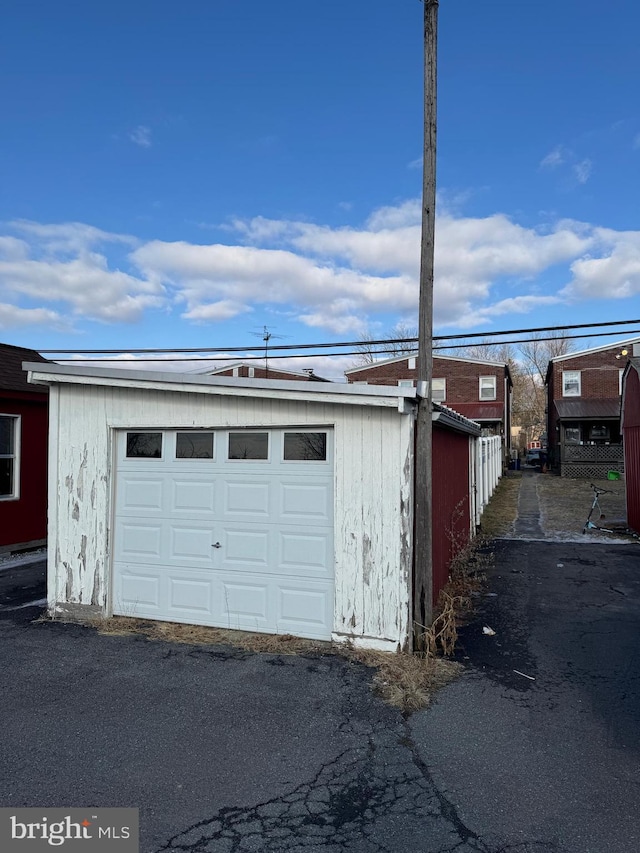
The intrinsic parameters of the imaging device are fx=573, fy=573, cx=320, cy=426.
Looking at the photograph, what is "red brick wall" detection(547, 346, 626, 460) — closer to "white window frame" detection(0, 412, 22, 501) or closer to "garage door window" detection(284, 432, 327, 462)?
"white window frame" detection(0, 412, 22, 501)

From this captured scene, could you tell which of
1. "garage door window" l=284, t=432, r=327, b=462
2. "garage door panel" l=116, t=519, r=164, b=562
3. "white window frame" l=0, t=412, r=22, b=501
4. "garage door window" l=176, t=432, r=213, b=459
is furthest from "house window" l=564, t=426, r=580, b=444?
"garage door panel" l=116, t=519, r=164, b=562

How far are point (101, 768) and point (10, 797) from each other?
506mm

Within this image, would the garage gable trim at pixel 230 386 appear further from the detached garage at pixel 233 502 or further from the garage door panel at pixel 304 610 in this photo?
the garage door panel at pixel 304 610

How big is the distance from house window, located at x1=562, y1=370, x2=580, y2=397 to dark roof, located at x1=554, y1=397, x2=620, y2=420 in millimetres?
843

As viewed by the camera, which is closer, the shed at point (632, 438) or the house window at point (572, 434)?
the shed at point (632, 438)

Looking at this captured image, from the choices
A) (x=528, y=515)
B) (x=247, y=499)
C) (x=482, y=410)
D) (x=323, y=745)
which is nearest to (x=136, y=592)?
(x=247, y=499)

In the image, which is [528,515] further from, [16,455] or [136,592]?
[16,455]

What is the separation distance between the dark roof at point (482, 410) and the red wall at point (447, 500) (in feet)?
61.1

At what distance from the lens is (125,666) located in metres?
5.25

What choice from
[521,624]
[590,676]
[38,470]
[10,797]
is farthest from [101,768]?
[38,470]

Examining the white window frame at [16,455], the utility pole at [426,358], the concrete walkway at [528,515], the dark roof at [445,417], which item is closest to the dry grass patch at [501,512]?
the concrete walkway at [528,515]

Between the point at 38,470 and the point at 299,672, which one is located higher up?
the point at 38,470

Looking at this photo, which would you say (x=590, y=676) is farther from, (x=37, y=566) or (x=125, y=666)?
(x=37, y=566)
